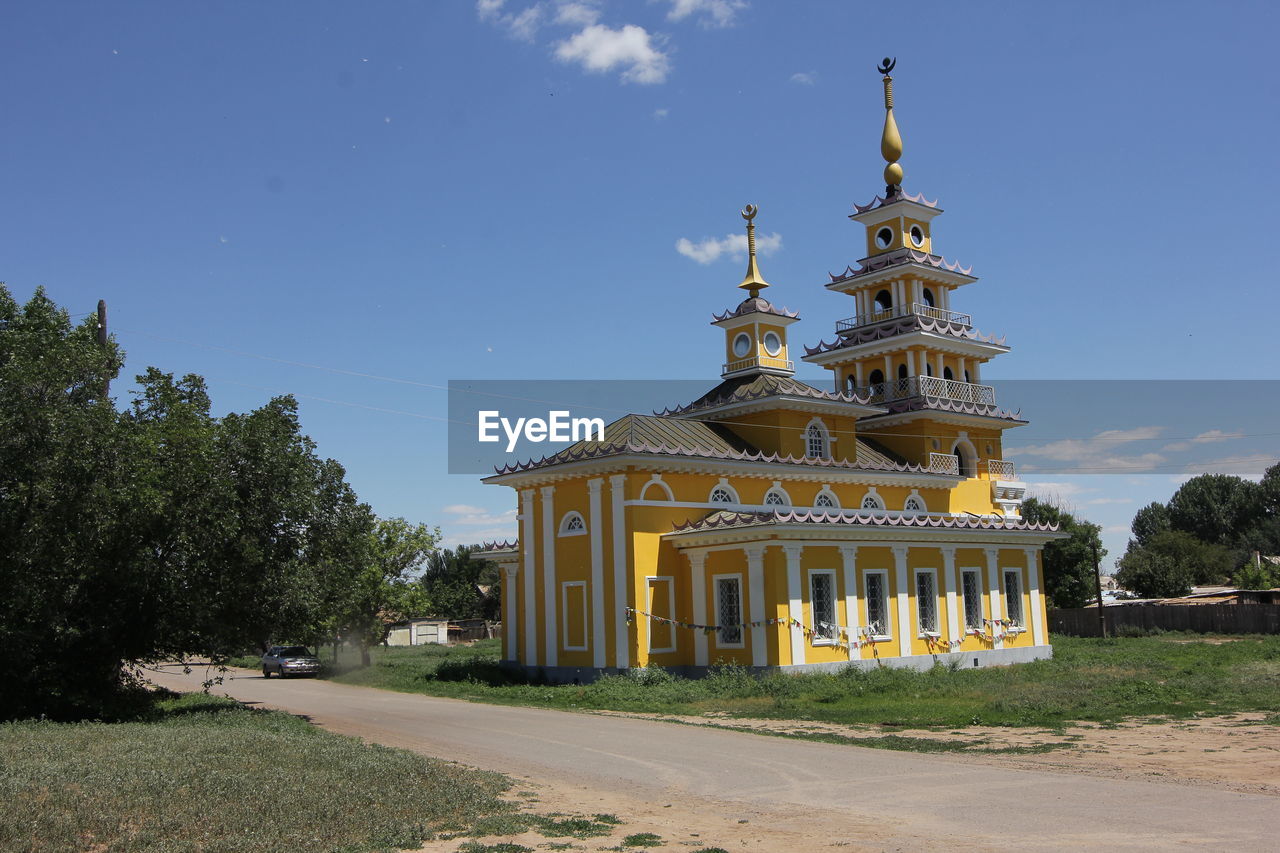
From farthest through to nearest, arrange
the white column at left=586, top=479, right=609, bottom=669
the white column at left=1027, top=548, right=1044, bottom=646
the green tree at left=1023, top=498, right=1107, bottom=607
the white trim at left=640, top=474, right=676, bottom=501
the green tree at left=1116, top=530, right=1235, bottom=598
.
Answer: the green tree at left=1116, top=530, right=1235, bottom=598, the green tree at left=1023, top=498, right=1107, bottom=607, the white column at left=1027, top=548, right=1044, bottom=646, the white trim at left=640, top=474, right=676, bottom=501, the white column at left=586, top=479, right=609, bottom=669

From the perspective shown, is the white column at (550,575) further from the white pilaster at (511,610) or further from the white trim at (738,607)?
the white trim at (738,607)

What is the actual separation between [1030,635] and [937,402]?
30.1ft

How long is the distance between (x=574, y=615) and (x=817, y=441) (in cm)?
1049

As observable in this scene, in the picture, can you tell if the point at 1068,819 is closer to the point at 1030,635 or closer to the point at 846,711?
the point at 846,711

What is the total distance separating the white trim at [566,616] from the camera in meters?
30.2

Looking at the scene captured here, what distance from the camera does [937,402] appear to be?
134 feet

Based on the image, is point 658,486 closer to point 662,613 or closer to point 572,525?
point 572,525

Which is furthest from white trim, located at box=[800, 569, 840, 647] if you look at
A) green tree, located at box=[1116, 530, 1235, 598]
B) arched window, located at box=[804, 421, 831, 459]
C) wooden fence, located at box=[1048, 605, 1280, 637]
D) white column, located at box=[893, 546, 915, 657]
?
green tree, located at box=[1116, 530, 1235, 598]

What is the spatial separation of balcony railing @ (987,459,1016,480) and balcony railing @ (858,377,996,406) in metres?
2.32

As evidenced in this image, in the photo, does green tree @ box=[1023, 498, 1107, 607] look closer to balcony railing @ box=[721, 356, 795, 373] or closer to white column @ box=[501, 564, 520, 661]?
balcony railing @ box=[721, 356, 795, 373]

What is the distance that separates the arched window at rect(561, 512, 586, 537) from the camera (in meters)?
30.7

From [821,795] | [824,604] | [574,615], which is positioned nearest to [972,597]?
[824,604]

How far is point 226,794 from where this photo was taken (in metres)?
11.9

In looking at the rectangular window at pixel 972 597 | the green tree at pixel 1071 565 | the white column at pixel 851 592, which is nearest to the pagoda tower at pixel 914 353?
the rectangular window at pixel 972 597
